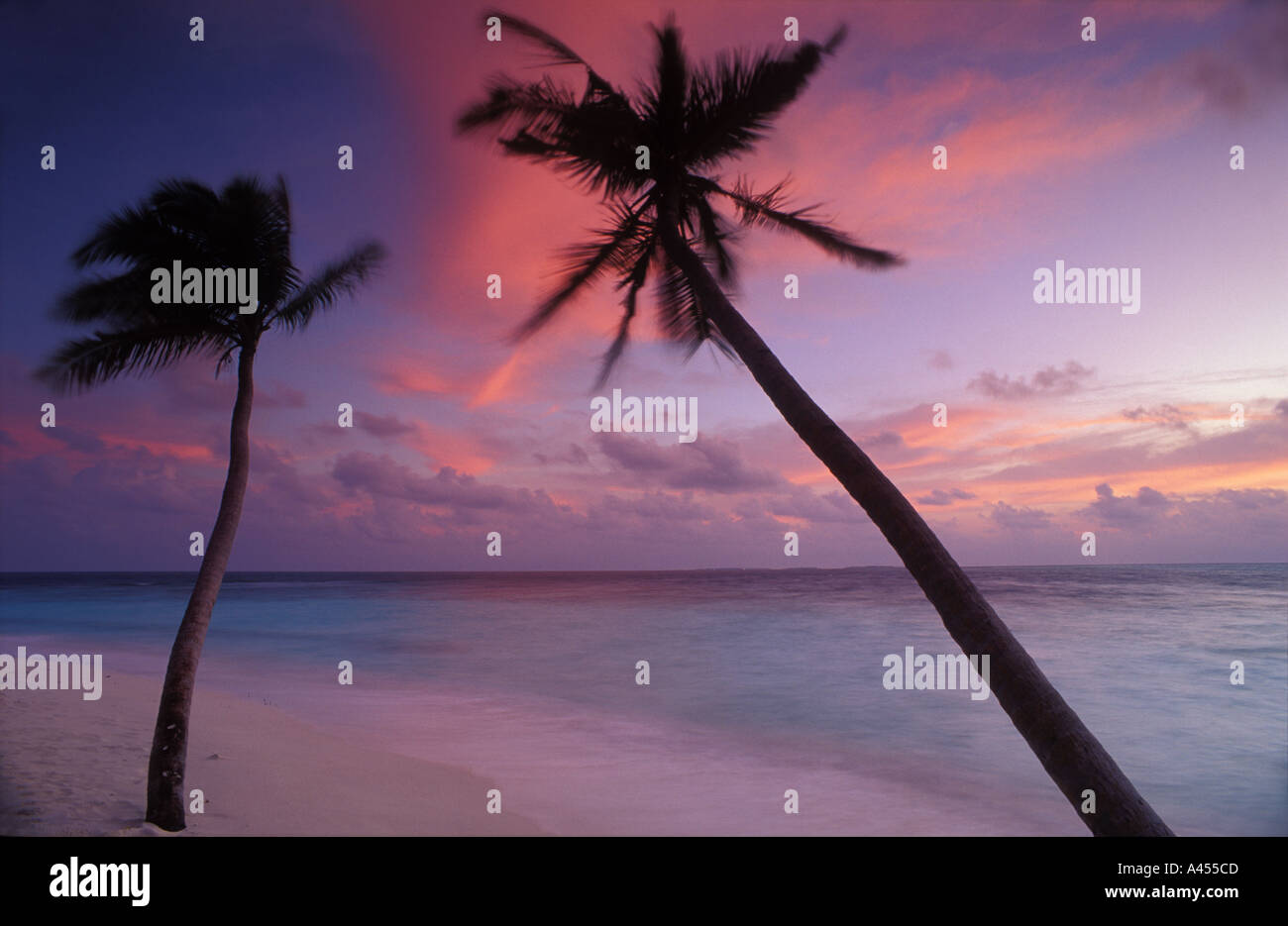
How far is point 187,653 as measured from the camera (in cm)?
566

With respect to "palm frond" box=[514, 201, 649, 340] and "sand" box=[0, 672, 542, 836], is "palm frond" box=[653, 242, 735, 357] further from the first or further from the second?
"sand" box=[0, 672, 542, 836]

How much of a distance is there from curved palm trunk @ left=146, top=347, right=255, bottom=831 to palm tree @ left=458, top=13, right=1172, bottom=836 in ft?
10.4

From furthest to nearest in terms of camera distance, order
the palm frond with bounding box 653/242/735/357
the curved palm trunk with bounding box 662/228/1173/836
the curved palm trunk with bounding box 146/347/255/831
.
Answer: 1. the palm frond with bounding box 653/242/735/357
2. the curved palm trunk with bounding box 146/347/255/831
3. the curved palm trunk with bounding box 662/228/1173/836

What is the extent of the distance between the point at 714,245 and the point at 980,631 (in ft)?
19.7

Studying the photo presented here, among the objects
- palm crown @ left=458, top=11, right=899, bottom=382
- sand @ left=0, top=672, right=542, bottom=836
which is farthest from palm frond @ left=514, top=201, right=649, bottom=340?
sand @ left=0, top=672, right=542, bottom=836

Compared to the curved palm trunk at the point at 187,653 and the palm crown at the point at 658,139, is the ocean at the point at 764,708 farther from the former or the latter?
the palm crown at the point at 658,139

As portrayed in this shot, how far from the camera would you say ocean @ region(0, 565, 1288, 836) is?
939 cm

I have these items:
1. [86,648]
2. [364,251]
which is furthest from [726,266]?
[86,648]

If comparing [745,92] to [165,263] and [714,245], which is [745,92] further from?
[165,263]

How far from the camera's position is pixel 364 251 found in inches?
293

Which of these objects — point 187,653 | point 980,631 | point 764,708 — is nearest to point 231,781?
point 187,653
